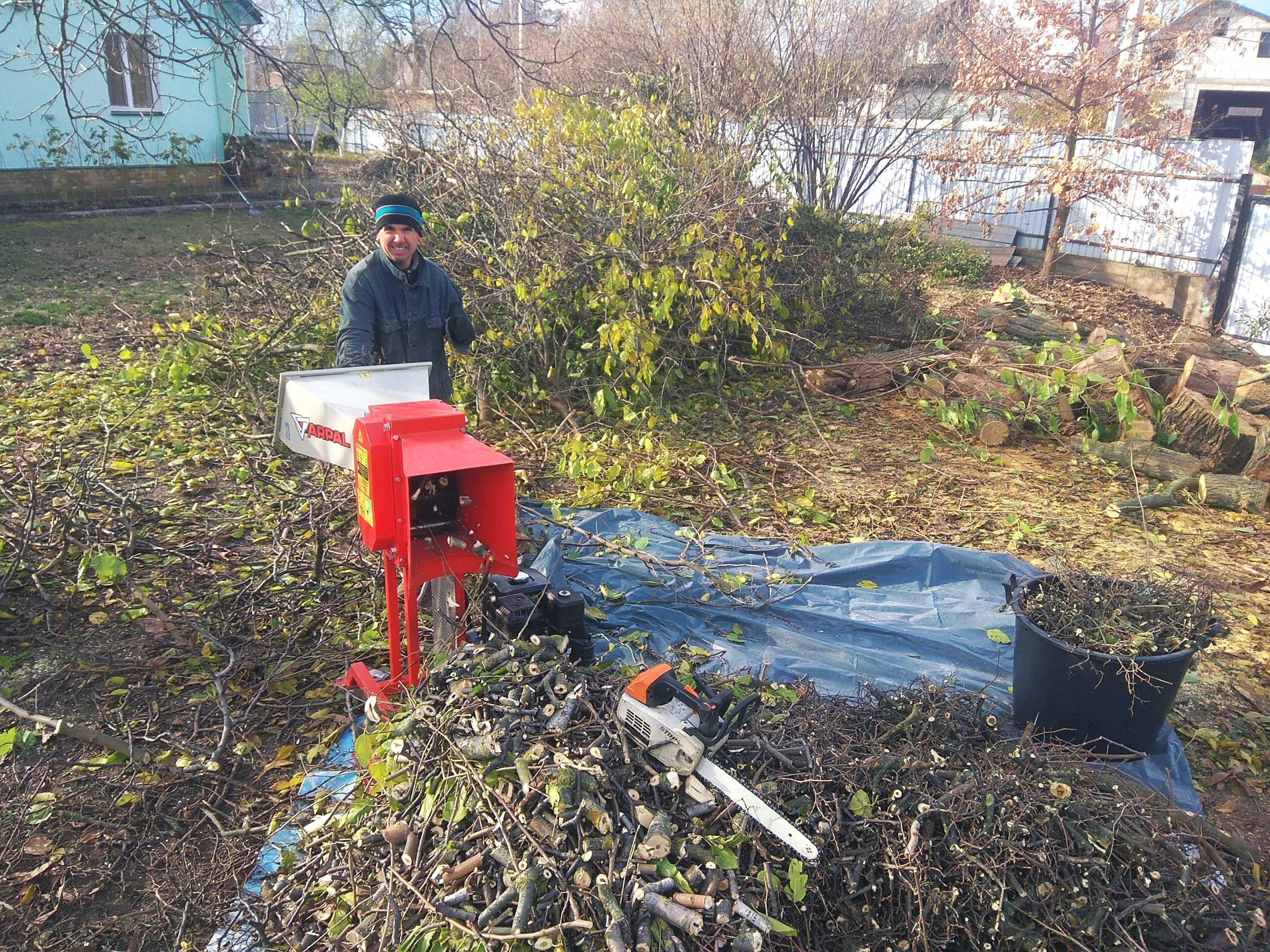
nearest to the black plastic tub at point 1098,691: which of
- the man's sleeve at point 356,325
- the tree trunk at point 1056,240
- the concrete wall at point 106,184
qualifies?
the man's sleeve at point 356,325

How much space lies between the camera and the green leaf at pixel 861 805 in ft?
7.55

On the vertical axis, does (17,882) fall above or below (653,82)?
below

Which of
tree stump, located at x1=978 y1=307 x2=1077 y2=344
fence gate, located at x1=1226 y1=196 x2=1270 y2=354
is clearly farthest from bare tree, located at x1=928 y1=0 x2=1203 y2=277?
tree stump, located at x1=978 y1=307 x2=1077 y2=344

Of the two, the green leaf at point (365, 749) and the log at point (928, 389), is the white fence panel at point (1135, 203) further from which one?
the green leaf at point (365, 749)

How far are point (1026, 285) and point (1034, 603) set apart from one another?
33.3 feet

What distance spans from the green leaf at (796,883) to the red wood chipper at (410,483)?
126 cm

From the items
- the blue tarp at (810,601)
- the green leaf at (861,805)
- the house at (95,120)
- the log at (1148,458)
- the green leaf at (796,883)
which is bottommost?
the blue tarp at (810,601)

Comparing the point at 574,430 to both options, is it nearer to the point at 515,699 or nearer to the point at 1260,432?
the point at 515,699

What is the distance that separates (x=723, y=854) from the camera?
2139mm

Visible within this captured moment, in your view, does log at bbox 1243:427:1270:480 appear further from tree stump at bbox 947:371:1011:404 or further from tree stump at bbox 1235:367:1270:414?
tree stump at bbox 947:371:1011:404

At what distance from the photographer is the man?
3.96 metres

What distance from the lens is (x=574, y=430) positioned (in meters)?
6.02

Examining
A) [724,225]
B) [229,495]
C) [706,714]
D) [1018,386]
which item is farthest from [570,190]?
[706,714]

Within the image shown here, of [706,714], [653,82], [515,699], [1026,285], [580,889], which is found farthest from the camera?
[1026,285]
